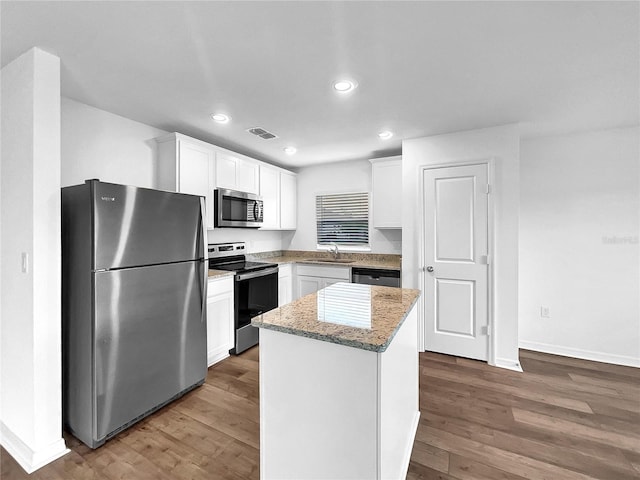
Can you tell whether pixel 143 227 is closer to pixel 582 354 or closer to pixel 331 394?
pixel 331 394

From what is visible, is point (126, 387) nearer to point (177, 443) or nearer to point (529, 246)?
point (177, 443)

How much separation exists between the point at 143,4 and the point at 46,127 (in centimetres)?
97

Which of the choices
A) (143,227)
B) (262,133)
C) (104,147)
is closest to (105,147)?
(104,147)

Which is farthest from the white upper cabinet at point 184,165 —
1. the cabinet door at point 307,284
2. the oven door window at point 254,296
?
the cabinet door at point 307,284

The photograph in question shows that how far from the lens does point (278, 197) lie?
14.6 ft

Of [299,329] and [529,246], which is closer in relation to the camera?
[299,329]

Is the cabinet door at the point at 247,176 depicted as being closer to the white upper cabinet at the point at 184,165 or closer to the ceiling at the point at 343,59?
the white upper cabinet at the point at 184,165

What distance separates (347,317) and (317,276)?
2680 millimetres

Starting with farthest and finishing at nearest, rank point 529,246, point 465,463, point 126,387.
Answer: point 529,246
point 126,387
point 465,463

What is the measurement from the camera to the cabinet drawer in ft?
12.7

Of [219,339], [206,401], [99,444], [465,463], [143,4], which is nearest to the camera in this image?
[143,4]

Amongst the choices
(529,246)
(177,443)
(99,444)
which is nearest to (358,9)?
(177,443)

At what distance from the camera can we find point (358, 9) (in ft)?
4.63

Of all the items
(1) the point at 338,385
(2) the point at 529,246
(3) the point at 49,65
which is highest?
(3) the point at 49,65
